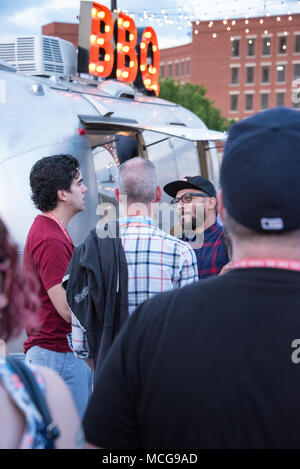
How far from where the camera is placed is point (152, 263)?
9.62 ft

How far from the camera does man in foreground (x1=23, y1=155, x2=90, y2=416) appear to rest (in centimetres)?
328

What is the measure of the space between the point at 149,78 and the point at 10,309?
8.27 meters

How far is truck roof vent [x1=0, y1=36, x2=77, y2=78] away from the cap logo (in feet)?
21.6

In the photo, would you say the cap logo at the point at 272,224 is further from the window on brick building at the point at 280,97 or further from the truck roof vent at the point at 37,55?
the window on brick building at the point at 280,97

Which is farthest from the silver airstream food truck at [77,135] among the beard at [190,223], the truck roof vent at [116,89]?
the beard at [190,223]

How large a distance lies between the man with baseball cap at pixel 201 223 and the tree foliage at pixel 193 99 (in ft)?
106

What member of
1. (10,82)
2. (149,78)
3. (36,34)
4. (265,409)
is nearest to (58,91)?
(10,82)

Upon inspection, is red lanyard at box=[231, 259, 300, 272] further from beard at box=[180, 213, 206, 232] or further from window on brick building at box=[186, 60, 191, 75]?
window on brick building at box=[186, 60, 191, 75]

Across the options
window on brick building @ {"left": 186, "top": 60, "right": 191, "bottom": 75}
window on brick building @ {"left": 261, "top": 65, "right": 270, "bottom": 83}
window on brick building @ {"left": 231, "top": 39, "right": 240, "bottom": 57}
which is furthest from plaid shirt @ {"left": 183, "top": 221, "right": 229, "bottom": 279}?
window on brick building @ {"left": 186, "top": 60, "right": 191, "bottom": 75}

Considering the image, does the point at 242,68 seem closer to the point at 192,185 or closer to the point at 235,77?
the point at 235,77

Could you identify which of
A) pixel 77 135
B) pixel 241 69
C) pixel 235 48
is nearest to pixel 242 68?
pixel 241 69

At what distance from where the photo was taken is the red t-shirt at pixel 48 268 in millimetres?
3279

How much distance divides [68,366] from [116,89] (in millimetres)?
5145

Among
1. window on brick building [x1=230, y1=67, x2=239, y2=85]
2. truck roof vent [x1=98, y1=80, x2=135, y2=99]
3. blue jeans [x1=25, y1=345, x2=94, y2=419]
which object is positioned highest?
window on brick building [x1=230, y1=67, x2=239, y2=85]
